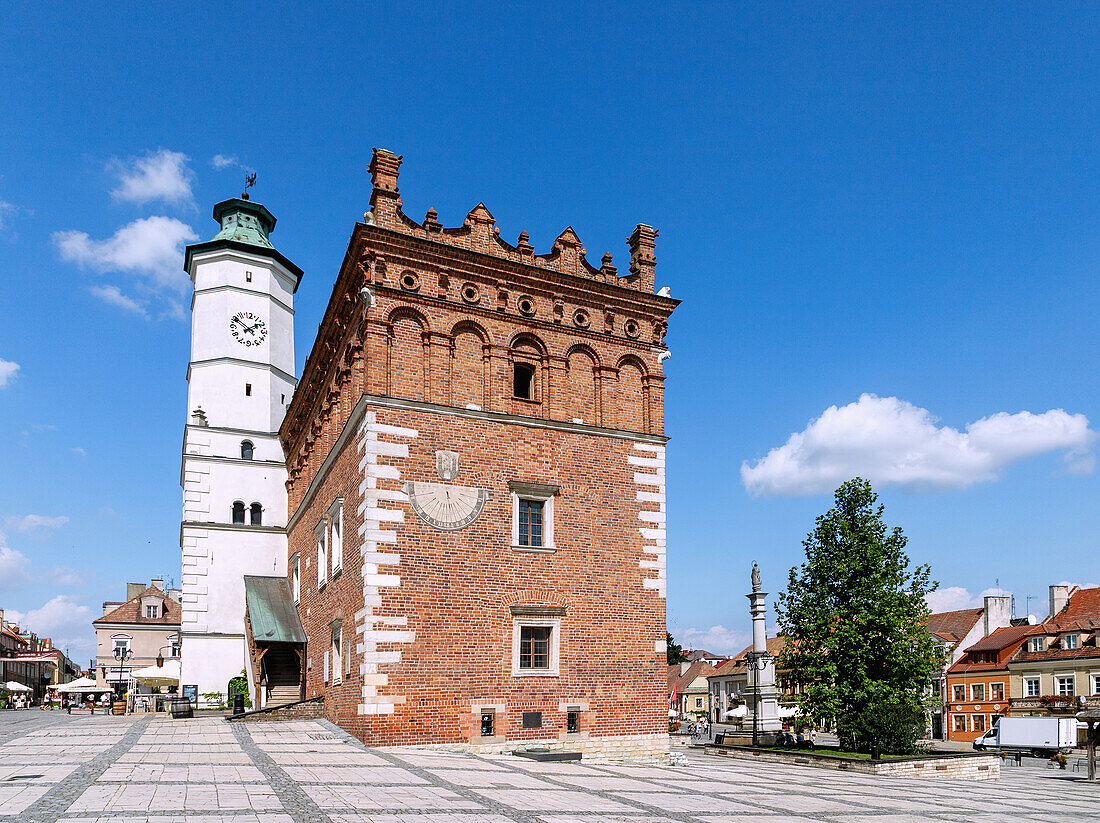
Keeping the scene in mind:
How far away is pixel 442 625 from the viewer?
2050cm

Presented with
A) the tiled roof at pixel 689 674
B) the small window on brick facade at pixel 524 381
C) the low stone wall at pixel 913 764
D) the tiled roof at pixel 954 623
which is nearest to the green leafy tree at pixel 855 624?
the low stone wall at pixel 913 764

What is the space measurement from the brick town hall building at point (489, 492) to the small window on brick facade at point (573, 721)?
5cm

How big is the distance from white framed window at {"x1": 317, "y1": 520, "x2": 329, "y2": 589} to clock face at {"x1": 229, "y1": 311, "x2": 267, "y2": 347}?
13077 millimetres

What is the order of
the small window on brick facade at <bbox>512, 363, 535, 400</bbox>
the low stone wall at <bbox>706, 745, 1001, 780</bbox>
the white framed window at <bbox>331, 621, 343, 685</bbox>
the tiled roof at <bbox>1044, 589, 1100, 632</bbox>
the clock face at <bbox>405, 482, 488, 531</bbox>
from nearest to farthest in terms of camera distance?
the clock face at <bbox>405, 482, 488, 531</bbox> → the white framed window at <bbox>331, 621, 343, 685</bbox> → the small window on brick facade at <bbox>512, 363, 535, 400</bbox> → the low stone wall at <bbox>706, 745, 1001, 780</bbox> → the tiled roof at <bbox>1044, 589, 1100, 632</bbox>

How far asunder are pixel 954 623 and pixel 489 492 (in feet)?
174

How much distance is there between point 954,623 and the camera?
211 ft

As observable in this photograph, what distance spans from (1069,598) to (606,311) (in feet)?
159

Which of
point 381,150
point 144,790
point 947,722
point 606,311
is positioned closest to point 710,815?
point 144,790

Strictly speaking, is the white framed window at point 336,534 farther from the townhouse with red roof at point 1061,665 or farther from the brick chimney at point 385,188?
the townhouse with red roof at point 1061,665

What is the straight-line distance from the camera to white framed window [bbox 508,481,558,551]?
21891mm

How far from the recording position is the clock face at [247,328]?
37219 millimetres

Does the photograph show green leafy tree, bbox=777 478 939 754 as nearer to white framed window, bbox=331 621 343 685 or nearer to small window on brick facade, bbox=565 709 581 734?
small window on brick facade, bbox=565 709 581 734

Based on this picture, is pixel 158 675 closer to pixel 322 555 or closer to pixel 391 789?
pixel 322 555

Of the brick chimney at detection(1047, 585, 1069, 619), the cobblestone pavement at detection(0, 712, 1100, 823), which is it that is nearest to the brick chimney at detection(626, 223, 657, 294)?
the cobblestone pavement at detection(0, 712, 1100, 823)
